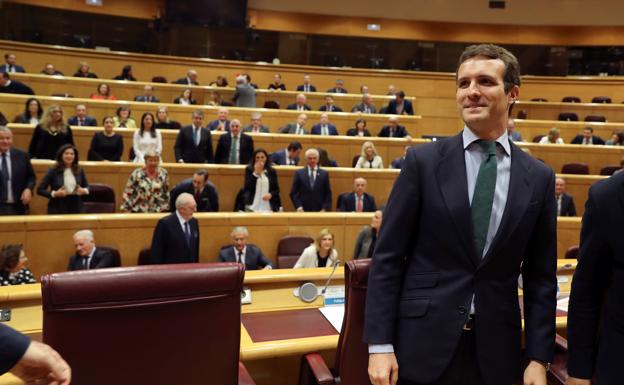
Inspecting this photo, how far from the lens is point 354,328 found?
1336 millimetres

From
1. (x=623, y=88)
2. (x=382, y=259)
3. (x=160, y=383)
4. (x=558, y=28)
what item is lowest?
(x=160, y=383)

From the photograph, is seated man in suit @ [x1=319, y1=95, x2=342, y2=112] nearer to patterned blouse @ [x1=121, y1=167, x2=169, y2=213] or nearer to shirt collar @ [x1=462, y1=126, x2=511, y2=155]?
patterned blouse @ [x1=121, y1=167, x2=169, y2=213]

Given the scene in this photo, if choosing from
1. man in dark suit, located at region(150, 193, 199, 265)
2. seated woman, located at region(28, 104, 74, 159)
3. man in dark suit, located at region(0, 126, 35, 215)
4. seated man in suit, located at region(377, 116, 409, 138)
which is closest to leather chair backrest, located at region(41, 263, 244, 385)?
man in dark suit, located at region(150, 193, 199, 265)

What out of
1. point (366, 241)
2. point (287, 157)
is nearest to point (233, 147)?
point (287, 157)

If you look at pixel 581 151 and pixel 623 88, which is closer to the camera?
pixel 581 151

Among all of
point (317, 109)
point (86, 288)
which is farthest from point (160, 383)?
point (317, 109)

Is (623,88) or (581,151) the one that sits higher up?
(623,88)

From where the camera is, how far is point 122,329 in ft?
3.40

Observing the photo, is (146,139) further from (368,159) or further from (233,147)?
(368,159)

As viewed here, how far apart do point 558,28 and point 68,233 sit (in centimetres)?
1145

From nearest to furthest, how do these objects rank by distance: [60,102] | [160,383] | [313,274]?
[160,383] < [313,274] < [60,102]

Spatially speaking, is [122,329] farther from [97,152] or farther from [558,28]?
[558,28]

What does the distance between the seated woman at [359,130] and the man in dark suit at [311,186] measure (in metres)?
2.28

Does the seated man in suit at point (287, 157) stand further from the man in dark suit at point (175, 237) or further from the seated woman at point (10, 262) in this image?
the seated woman at point (10, 262)
